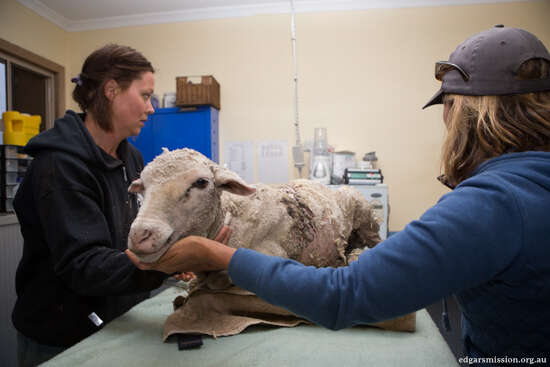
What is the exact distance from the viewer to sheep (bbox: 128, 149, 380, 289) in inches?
36.0

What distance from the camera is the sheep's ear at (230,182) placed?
1.04m

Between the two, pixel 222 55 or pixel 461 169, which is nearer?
pixel 461 169

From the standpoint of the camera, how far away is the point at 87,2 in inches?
150

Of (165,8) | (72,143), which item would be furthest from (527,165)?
(165,8)

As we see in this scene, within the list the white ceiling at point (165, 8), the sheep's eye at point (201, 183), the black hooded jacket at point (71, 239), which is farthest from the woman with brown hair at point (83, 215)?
the white ceiling at point (165, 8)

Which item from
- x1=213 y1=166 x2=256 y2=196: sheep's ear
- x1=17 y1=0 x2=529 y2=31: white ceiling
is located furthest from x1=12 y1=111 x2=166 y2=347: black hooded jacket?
x1=17 y1=0 x2=529 y2=31: white ceiling

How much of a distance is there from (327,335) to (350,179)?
234cm

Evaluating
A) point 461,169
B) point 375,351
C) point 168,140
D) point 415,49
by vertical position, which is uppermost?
point 415,49

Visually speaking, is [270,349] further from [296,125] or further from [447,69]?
[296,125]

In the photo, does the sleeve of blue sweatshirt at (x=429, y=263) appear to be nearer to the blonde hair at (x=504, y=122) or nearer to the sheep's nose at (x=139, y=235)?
the blonde hair at (x=504, y=122)

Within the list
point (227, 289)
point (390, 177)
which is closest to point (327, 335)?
point (227, 289)

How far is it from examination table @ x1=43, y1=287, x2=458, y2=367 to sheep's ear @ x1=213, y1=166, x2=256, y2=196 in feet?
1.58

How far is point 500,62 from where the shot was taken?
27.8 inches

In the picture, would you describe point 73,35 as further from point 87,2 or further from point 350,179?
point 350,179
